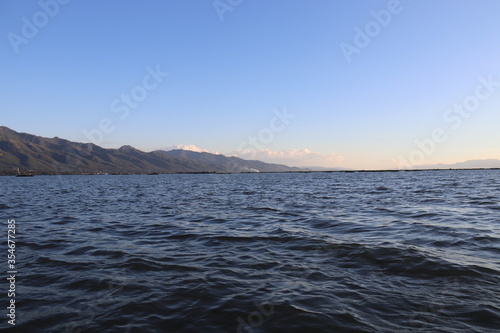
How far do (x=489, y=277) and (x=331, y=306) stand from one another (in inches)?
221

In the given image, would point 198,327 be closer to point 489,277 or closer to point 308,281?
point 308,281

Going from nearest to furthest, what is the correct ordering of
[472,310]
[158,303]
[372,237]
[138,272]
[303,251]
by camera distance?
[472,310] < [158,303] < [138,272] < [303,251] < [372,237]

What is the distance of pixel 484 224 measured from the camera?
17781 millimetres

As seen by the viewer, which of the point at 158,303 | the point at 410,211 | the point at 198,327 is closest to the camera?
the point at 198,327

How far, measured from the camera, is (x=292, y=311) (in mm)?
7230

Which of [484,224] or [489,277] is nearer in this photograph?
[489,277]

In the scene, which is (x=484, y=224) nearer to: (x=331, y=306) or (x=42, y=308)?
(x=331, y=306)

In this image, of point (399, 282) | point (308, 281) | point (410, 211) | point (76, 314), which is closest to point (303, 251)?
point (308, 281)

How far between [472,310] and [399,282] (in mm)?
2066

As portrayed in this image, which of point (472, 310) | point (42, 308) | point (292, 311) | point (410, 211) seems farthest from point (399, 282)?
point (410, 211)

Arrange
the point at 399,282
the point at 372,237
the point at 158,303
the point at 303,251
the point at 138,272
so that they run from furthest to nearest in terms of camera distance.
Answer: the point at 372,237 < the point at 303,251 < the point at 138,272 < the point at 399,282 < the point at 158,303

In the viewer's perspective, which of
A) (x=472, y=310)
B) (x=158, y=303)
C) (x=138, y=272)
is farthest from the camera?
(x=138, y=272)

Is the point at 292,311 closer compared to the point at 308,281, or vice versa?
the point at 292,311

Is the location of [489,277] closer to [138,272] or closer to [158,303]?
[158,303]
